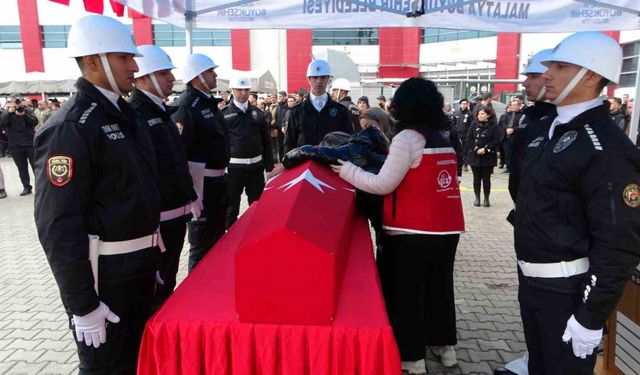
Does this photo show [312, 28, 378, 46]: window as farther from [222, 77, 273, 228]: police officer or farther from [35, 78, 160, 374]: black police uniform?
[35, 78, 160, 374]: black police uniform

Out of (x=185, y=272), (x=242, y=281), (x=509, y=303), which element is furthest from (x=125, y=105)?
(x=509, y=303)

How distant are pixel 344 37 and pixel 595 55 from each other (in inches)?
1076

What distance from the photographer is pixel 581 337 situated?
1.78 meters

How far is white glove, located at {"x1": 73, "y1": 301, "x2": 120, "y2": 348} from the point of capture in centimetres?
185

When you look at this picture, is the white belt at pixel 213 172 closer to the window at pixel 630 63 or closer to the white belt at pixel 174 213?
the white belt at pixel 174 213

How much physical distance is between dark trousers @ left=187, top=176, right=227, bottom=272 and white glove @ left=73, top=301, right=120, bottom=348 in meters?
2.22

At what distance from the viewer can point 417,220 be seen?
2576mm

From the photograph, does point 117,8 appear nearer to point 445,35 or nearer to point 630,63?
point 630,63

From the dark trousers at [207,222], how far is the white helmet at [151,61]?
1245 mm

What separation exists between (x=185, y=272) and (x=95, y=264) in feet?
10.0

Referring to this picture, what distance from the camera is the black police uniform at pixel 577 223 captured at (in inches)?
65.3

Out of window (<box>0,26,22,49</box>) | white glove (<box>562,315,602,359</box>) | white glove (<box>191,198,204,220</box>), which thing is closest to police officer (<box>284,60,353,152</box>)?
white glove (<box>191,198,204,220</box>)

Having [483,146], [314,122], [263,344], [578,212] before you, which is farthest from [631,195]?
[483,146]

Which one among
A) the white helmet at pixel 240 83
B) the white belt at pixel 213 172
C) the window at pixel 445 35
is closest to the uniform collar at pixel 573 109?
the white belt at pixel 213 172
